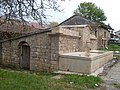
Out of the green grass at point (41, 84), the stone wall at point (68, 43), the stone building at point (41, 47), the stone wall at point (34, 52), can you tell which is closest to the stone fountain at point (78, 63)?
the stone building at point (41, 47)

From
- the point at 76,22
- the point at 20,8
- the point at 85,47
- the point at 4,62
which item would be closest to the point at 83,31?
the point at 85,47

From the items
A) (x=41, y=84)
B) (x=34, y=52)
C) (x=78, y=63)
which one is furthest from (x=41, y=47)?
(x=41, y=84)

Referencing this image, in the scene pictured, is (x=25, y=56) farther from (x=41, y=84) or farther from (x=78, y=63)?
(x=41, y=84)

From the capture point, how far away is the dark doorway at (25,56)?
55.5 ft

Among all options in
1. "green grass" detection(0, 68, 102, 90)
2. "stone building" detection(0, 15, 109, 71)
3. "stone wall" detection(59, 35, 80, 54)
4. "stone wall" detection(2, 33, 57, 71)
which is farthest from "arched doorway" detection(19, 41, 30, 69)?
"green grass" detection(0, 68, 102, 90)

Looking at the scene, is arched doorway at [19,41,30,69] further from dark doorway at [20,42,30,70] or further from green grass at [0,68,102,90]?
green grass at [0,68,102,90]

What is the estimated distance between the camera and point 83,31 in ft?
64.6

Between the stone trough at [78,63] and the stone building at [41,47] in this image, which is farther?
the stone building at [41,47]

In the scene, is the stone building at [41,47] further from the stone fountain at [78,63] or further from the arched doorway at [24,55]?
the stone fountain at [78,63]

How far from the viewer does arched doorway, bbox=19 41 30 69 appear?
55.5 feet

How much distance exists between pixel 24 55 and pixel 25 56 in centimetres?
13

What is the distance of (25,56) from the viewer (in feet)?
55.8

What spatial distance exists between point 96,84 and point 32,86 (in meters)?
3.33

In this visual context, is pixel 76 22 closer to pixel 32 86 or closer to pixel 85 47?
pixel 85 47
